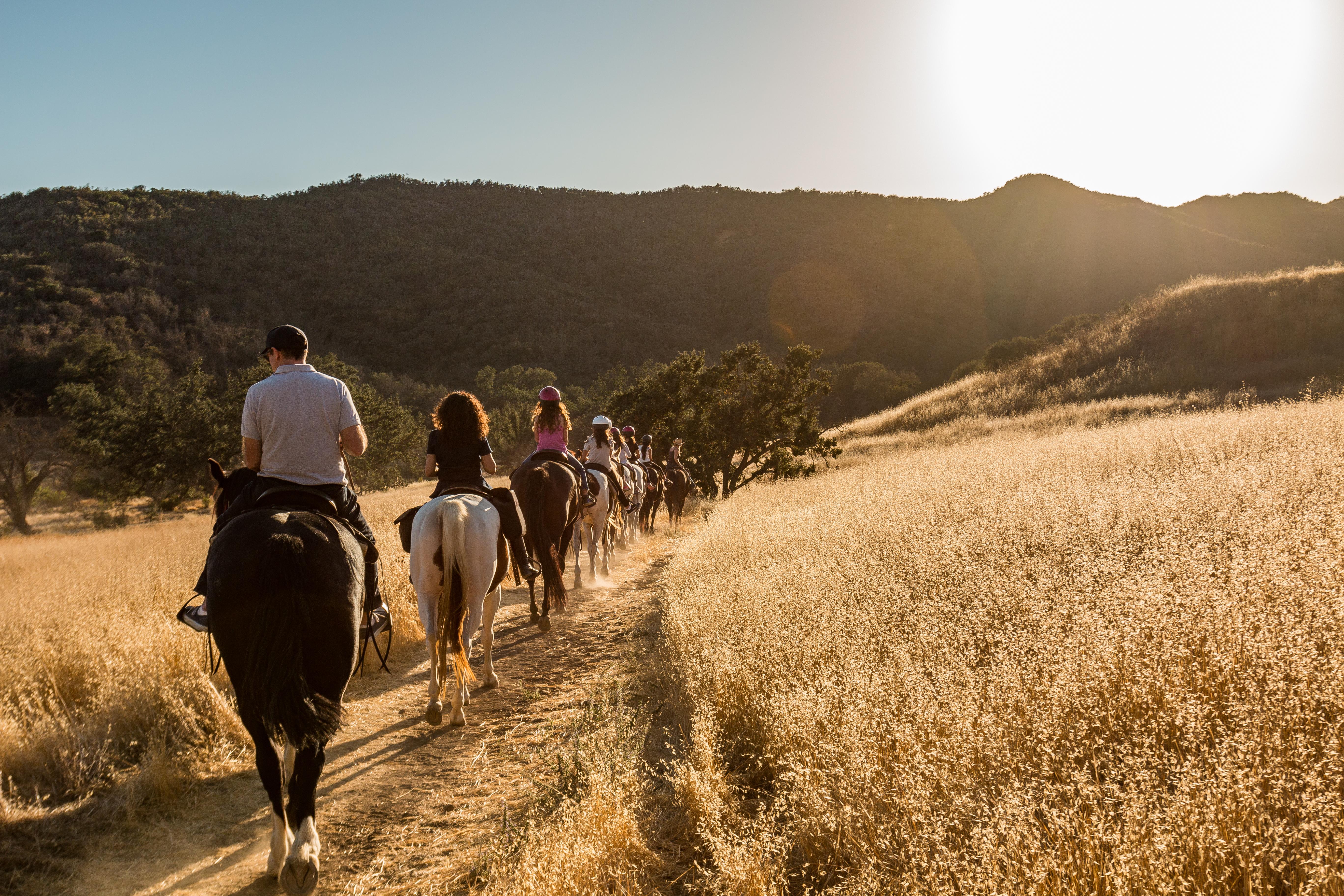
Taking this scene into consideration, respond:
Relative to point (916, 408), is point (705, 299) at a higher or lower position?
higher

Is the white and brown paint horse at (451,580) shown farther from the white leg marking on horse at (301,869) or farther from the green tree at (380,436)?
the green tree at (380,436)

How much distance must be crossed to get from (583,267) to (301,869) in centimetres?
9094

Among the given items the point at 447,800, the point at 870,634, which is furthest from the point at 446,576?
the point at 870,634

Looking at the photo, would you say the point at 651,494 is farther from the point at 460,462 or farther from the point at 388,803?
the point at 388,803

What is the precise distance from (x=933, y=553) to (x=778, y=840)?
4.05 metres

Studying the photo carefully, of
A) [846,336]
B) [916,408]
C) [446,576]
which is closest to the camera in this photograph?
[446,576]

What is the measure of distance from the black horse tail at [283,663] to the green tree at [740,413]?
21.7 meters

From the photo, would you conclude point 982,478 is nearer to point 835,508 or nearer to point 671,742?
point 835,508

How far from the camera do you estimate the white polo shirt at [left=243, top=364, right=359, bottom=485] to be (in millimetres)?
4176

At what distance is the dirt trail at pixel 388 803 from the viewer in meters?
3.75

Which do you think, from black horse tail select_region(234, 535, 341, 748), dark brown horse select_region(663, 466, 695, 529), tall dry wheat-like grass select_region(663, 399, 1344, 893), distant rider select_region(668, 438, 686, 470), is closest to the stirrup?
black horse tail select_region(234, 535, 341, 748)

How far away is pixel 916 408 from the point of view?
33938 millimetres

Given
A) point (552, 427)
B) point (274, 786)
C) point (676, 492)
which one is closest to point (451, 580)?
point (274, 786)

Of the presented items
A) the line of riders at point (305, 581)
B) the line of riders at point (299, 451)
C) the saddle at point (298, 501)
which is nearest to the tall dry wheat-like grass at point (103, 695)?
the line of riders at point (305, 581)
